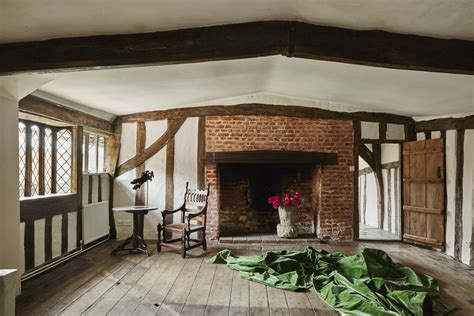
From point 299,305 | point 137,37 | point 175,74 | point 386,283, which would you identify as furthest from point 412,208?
point 137,37

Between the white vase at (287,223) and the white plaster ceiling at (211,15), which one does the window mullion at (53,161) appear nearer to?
the white plaster ceiling at (211,15)

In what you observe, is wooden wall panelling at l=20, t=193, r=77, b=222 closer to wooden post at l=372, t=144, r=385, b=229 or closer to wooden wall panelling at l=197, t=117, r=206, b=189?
wooden wall panelling at l=197, t=117, r=206, b=189

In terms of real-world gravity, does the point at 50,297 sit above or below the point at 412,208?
below

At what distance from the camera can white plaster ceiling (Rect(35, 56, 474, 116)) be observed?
4023mm

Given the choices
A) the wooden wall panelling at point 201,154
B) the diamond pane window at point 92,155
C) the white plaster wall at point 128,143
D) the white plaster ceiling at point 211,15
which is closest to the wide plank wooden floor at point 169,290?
the wooden wall panelling at point 201,154

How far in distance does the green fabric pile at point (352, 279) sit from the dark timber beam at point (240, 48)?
2.07 m

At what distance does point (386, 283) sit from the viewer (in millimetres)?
3500

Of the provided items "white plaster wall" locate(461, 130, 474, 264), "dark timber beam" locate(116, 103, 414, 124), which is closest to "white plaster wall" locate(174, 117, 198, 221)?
"dark timber beam" locate(116, 103, 414, 124)

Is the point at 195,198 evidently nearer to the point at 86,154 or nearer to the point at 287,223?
the point at 287,223

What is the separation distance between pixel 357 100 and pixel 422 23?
10.9 ft

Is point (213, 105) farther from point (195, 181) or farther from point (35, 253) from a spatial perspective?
point (35, 253)

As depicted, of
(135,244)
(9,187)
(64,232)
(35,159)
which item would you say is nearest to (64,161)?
(35,159)

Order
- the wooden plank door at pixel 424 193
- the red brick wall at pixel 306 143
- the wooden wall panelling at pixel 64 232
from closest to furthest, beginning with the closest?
the wooden wall panelling at pixel 64 232, the wooden plank door at pixel 424 193, the red brick wall at pixel 306 143

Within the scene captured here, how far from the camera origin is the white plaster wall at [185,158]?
6.35 m
